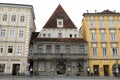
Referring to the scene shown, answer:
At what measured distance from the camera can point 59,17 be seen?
143 feet

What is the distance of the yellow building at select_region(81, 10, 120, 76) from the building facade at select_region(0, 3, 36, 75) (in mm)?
13074

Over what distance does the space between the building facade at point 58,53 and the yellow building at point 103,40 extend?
2086 millimetres

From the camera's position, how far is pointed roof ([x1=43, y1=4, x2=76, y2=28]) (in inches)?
1683

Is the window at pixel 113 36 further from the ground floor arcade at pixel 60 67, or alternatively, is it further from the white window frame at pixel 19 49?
the white window frame at pixel 19 49

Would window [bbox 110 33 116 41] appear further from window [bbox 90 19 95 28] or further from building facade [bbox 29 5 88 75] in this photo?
building facade [bbox 29 5 88 75]

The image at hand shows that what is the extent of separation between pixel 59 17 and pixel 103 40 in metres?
11.0

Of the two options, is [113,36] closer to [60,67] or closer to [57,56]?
[57,56]

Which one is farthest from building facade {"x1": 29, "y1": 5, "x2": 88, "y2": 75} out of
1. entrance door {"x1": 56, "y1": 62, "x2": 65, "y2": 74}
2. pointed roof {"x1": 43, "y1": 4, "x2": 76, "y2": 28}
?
pointed roof {"x1": 43, "y1": 4, "x2": 76, "y2": 28}

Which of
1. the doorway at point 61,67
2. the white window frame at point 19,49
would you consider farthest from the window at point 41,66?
the white window frame at point 19,49

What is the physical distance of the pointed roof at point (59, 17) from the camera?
42.8m

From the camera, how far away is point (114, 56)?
40844mm

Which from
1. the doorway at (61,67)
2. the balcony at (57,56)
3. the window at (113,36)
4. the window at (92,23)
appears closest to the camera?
the balcony at (57,56)

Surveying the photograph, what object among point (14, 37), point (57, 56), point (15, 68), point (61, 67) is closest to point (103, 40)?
point (57, 56)

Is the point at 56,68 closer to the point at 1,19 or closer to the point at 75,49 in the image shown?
the point at 75,49
